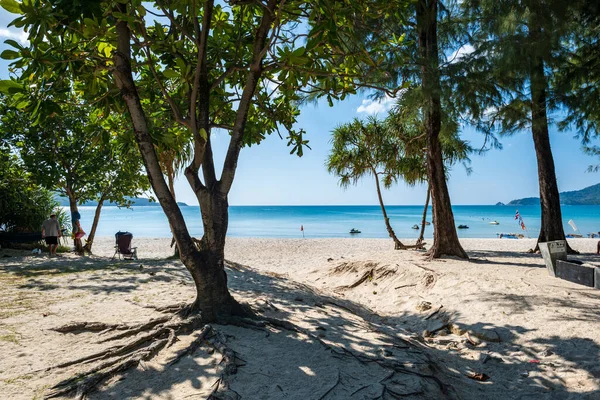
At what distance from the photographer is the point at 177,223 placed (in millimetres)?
4172

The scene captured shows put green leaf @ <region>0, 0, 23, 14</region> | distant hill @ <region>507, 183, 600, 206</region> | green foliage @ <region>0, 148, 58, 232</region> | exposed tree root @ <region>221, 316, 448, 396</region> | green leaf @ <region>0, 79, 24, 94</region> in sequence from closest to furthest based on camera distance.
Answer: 1. green leaf @ <region>0, 0, 23, 14</region>
2. green leaf @ <region>0, 79, 24, 94</region>
3. exposed tree root @ <region>221, 316, 448, 396</region>
4. green foliage @ <region>0, 148, 58, 232</region>
5. distant hill @ <region>507, 183, 600, 206</region>

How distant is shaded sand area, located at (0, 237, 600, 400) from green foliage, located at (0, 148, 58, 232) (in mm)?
6179

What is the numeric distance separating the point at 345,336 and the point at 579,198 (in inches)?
6935

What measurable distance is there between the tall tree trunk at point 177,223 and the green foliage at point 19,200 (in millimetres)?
11078

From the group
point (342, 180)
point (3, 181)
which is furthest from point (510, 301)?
point (3, 181)

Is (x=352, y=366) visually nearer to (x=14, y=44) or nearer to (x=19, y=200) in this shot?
(x=14, y=44)

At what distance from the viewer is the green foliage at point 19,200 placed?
1294 centimetres

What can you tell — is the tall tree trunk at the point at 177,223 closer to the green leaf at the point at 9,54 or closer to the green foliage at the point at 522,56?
the green leaf at the point at 9,54

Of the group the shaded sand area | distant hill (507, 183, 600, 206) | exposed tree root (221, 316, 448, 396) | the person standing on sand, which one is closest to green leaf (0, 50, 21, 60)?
the shaded sand area

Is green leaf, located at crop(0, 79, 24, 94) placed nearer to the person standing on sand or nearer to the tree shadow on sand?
the tree shadow on sand

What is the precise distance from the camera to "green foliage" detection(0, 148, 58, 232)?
12.9 m

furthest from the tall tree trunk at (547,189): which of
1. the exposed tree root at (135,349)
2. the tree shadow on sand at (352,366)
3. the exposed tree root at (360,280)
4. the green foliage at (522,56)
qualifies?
the exposed tree root at (135,349)

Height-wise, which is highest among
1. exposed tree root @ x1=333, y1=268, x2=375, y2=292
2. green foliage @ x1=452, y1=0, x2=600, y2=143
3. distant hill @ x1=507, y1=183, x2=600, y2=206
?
distant hill @ x1=507, y1=183, x2=600, y2=206

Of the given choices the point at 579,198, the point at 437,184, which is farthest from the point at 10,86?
the point at 579,198
